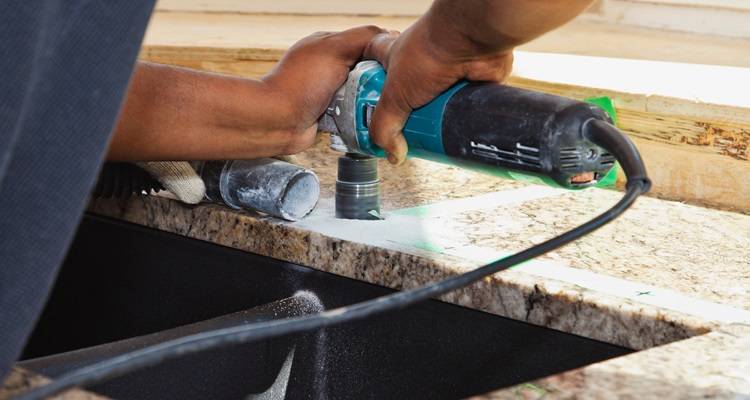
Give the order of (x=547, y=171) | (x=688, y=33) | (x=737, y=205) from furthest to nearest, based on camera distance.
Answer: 1. (x=688, y=33)
2. (x=737, y=205)
3. (x=547, y=171)

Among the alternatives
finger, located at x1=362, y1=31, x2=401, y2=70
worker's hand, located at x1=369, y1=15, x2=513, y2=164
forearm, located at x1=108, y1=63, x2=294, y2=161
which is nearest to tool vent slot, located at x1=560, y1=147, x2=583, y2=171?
worker's hand, located at x1=369, y1=15, x2=513, y2=164

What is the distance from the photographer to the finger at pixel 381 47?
0.95 m

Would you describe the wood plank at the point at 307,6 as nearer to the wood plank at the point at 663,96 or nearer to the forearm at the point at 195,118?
the wood plank at the point at 663,96

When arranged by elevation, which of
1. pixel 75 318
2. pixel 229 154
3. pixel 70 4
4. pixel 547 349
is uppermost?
Answer: pixel 70 4

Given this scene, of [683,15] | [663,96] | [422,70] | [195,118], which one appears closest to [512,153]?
[422,70]

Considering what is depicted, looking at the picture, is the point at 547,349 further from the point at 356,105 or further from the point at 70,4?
the point at 70,4

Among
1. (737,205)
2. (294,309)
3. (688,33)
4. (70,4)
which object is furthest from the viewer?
(688,33)

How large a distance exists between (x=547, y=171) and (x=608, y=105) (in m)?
0.54

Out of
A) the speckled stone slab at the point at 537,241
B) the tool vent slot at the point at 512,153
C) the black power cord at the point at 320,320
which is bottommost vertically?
the speckled stone slab at the point at 537,241

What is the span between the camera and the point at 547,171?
726mm

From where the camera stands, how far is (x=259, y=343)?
1012mm

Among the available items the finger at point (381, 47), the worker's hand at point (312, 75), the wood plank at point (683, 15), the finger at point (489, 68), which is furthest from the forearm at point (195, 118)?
the wood plank at point (683, 15)

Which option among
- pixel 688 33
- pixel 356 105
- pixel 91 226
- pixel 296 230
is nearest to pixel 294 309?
pixel 296 230

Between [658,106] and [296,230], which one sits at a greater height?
[658,106]
